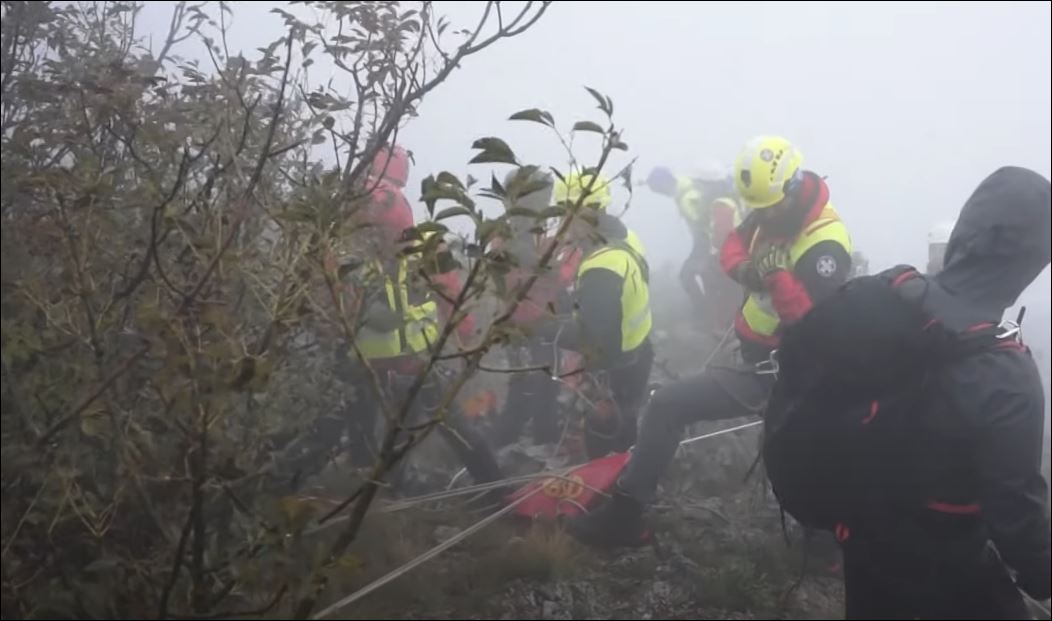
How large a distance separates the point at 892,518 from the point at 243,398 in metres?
2.00

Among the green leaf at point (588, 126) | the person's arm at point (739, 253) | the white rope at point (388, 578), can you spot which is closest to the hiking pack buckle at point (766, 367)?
the person's arm at point (739, 253)

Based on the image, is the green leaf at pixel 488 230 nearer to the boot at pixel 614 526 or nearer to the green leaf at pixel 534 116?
the green leaf at pixel 534 116

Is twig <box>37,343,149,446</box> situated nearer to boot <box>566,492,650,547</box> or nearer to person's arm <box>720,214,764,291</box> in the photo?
boot <box>566,492,650,547</box>

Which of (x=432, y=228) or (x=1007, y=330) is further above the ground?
(x=432, y=228)

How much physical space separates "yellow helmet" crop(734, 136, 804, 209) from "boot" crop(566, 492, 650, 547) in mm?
1751

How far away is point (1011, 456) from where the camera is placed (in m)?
2.19

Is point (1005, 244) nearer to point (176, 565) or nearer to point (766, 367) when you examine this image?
point (766, 367)

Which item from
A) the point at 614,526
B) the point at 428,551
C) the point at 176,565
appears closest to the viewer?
the point at 176,565

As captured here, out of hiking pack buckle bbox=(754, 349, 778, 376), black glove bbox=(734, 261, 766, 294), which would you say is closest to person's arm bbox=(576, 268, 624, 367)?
black glove bbox=(734, 261, 766, 294)

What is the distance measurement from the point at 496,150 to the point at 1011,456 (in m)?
1.53

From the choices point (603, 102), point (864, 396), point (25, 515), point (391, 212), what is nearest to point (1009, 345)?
point (864, 396)

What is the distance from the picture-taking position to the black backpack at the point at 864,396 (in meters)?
2.35

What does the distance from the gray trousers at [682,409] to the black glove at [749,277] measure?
0.42 metres

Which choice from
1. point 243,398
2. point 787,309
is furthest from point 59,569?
point 787,309
